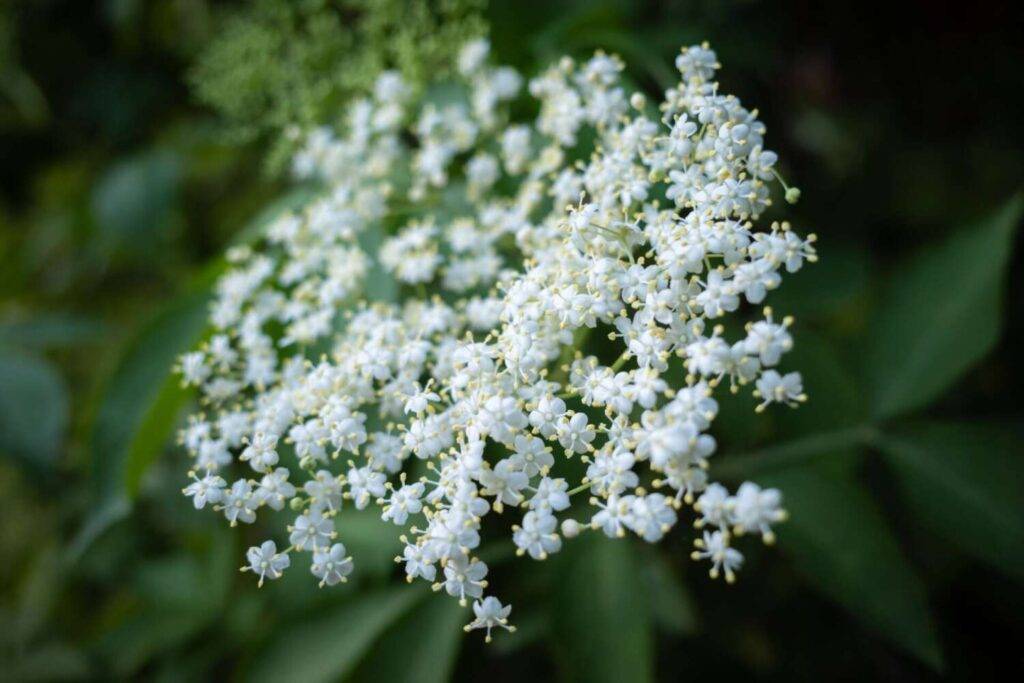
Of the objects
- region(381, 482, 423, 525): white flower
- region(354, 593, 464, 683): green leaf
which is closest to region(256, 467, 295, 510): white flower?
region(381, 482, 423, 525): white flower

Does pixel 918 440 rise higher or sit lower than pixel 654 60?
lower

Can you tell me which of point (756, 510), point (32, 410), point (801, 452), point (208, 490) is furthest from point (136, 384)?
point (801, 452)

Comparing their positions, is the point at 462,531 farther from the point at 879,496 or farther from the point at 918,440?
the point at 879,496

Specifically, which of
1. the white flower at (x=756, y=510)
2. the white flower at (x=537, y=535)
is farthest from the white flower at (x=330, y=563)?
the white flower at (x=756, y=510)

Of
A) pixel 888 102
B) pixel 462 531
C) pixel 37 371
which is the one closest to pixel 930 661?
pixel 462 531

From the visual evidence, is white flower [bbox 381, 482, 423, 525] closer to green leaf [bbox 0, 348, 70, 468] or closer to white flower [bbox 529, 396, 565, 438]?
white flower [bbox 529, 396, 565, 438]

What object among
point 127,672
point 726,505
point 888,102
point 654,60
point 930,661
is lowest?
point 930,661
